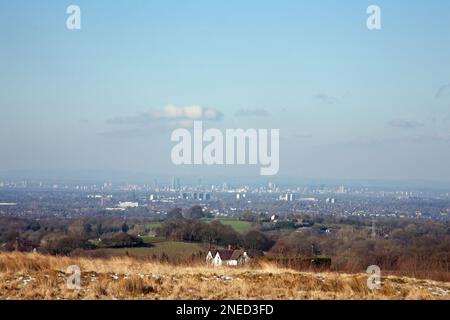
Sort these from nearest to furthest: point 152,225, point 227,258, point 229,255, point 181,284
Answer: point 181,284
point 227,258
point 229,255
point 152,225

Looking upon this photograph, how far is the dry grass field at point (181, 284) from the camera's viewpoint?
9883mm

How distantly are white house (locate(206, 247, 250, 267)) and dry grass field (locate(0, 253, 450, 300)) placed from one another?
8.65 feet

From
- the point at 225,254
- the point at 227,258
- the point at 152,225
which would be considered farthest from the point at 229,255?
the point at 152,225

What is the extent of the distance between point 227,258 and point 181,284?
23.0ft

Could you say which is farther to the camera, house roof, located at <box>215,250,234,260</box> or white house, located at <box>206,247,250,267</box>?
house roof, located at <box>215,250,234,260</box>

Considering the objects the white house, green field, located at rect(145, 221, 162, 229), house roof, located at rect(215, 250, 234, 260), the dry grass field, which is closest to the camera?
the dry grass field

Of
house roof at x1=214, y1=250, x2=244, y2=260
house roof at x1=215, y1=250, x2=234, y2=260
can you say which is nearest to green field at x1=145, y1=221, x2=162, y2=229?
house roof at x1=215, y1=250, x2=234, y2=260

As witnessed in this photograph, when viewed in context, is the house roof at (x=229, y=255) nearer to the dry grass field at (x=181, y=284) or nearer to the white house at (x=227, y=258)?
the white house at (x=227, y=258)

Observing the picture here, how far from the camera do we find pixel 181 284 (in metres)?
10.8

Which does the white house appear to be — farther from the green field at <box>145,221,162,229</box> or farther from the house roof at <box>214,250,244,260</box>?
the green field at <box>145,221,162,229</box>

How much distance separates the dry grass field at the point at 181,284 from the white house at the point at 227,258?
8.65ft

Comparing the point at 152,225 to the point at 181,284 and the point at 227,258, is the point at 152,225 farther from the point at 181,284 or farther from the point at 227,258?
the point at 181,284

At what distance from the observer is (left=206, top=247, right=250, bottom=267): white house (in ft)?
53.0

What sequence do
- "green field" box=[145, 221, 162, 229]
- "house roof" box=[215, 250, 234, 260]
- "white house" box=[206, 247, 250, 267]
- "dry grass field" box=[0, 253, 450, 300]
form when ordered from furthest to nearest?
1. "green field" box=[145, 221, 162, 229]
2. "house roof" box=[215, 250, 234, 260]
3. "white house" box=[206, 247, 250, 267]
4. "dry grass field" box=[0, 253, 450, 300]
